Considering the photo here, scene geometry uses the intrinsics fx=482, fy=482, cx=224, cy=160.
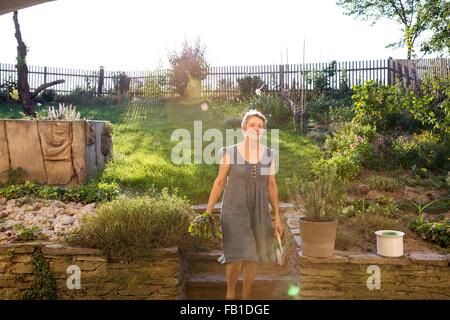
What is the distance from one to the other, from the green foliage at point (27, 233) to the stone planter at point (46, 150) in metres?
2.20

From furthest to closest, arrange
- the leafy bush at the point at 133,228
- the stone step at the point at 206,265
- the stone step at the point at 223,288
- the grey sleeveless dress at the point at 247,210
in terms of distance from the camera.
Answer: the stone step at the point at 206,265, the stone step at the point at 223,288, the leafy bush at the point at 133,228, the grey sleeveless dress at the point at 247,210

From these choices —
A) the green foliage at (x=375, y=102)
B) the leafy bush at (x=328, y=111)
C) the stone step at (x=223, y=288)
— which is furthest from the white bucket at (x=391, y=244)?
the leafy bush at (x=328, y=111)

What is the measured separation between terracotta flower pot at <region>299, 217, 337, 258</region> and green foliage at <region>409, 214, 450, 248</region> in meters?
1.35

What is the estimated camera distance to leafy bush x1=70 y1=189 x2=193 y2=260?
4.62m

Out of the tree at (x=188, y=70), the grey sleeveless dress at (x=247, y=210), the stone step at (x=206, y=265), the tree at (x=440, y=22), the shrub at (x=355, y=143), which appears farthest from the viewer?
the tree at (x=188, y=70)

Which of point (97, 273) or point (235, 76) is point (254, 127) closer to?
point (97, 273)

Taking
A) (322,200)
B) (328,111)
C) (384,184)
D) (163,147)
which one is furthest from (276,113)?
(322,200)

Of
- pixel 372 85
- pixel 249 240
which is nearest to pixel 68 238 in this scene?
pixel 249 240

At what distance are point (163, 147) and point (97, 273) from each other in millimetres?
4973

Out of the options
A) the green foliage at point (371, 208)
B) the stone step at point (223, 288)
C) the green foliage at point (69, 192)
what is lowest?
the stone step at point (223, 288)

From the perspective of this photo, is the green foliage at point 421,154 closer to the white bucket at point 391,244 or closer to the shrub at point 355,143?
the shrub at point 355,143

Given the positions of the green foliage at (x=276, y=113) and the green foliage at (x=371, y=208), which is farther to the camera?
the green foliage at (x=276, y=113)

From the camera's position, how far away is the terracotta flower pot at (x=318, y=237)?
4.36m
